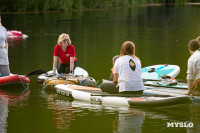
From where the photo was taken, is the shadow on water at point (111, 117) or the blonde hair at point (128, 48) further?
the blonde hair at point (128, 48)

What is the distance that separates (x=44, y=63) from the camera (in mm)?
16188

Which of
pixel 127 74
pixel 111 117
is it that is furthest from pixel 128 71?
pixel 111 117

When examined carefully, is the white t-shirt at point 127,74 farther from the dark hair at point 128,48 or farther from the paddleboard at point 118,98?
the paddleboard at point 118,98

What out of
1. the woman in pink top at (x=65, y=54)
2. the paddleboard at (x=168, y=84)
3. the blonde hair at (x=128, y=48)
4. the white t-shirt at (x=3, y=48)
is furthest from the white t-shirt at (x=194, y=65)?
the white t-shirt at (x=3, y=48)

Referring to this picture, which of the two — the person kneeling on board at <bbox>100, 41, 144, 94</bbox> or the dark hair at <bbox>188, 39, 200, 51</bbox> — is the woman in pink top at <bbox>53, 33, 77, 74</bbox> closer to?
the person kneeling on board at <bbox>100, 41, 144, 94</bbox>

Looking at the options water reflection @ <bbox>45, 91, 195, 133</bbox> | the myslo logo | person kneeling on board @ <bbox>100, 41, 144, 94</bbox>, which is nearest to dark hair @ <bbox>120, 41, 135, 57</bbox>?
person kneeling on board @ <bbox>100, 41, 144, 94</bbox>

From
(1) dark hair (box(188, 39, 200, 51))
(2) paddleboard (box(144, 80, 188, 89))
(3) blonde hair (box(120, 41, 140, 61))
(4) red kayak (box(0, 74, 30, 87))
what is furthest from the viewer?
(4) red kayak (box(0, 74, 30, 87))

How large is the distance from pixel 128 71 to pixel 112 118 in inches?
38.7

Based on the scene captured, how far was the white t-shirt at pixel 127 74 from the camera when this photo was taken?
9.27 meters

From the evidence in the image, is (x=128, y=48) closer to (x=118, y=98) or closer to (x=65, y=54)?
(x=118, y=98)

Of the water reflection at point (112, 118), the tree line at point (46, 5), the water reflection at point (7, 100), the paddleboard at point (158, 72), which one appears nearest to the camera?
the water reflection at point (112, 118)

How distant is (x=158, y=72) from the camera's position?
1336 centimetres

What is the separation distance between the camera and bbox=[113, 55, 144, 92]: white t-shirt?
30.4 ft

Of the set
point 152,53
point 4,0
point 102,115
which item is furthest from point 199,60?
point 4,0
